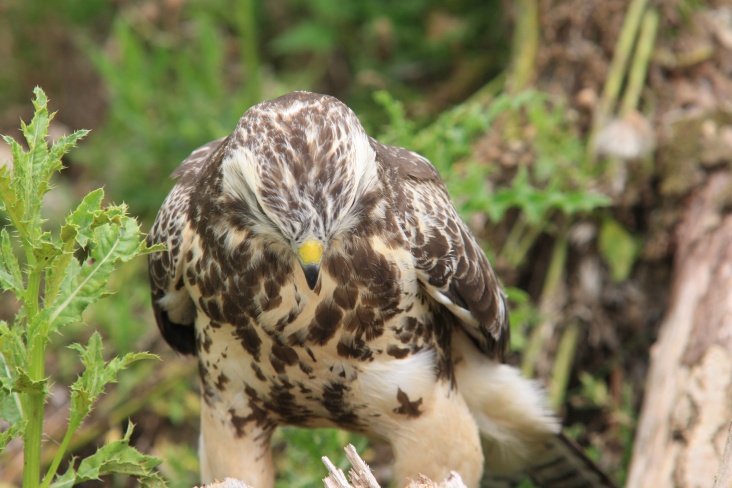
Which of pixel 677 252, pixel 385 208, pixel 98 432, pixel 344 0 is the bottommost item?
pixel 98 432

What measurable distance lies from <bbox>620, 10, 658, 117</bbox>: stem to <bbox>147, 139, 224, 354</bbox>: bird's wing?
293 centimetres

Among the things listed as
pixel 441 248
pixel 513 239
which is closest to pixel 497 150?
pixel 513 239

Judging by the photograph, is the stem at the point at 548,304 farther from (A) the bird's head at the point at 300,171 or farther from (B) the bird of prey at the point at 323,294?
(A) the bird's head at the point at 300,171

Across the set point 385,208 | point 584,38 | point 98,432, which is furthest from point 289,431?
point 584,38

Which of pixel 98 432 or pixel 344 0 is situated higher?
pixel 344 0

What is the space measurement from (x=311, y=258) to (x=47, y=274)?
754 millimetres

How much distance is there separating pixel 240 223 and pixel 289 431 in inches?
65.8

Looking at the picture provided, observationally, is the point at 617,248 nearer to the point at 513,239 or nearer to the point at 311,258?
the point at 513,239

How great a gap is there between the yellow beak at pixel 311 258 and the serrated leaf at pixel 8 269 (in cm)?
79

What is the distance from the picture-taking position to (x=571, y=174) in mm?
5480

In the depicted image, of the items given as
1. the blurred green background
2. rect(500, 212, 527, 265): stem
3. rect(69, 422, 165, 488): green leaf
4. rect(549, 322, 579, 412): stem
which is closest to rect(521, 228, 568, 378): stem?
the blurred green background

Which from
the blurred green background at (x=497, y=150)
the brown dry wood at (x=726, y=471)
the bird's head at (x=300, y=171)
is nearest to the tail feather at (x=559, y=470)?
the blurred green background at (x=497, y=150)

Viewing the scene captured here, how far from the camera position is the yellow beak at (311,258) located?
281cm

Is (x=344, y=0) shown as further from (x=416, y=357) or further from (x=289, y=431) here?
(x=416, y=357)
